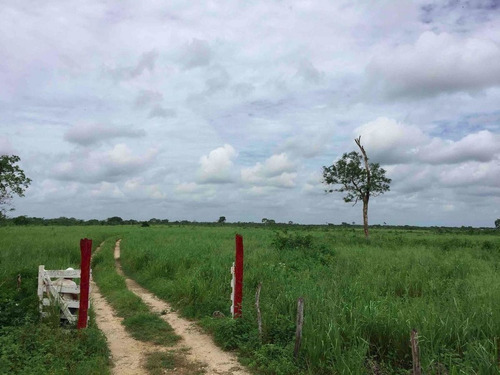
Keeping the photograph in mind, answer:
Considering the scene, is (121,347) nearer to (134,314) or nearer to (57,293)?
(57,293)

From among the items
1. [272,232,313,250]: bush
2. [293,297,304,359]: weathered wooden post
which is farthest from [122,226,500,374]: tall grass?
[272,232,313,250]: bush

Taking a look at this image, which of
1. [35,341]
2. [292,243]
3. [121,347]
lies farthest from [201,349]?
[292,243]

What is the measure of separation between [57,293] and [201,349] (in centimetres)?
300

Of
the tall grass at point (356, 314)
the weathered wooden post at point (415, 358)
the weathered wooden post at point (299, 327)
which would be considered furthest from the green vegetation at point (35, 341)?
the weathered wooden post at point (415, 358)

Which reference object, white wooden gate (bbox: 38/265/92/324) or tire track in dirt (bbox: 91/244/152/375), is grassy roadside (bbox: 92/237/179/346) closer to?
tire track in dirt (bbox: 91/244/152/375)

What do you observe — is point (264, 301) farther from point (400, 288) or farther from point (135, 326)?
point (400, 288)

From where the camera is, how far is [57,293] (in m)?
7.38

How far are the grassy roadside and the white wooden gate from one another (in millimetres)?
1366

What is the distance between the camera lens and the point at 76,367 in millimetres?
5645

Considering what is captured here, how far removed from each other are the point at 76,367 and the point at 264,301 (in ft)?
13.2

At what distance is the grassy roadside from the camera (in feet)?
25.6

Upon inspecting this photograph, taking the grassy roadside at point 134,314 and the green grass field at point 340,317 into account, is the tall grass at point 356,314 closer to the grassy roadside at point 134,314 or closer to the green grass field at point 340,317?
the green grass field at point 340,317

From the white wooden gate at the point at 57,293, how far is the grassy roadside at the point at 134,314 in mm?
1366

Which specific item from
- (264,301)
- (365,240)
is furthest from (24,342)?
(365,240)
